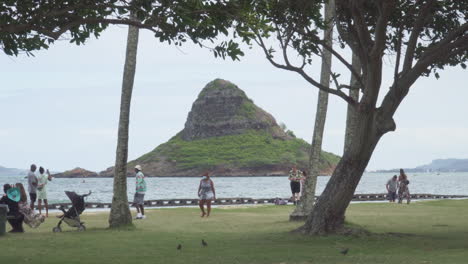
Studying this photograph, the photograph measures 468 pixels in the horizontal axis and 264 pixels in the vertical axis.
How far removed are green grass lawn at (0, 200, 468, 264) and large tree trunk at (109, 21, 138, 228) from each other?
59 cm

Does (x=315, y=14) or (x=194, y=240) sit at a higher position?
(x=315, y=14)

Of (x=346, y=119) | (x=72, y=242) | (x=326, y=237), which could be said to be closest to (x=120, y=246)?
(x=72, y=242)

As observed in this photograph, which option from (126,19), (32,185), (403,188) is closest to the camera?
(126,19)

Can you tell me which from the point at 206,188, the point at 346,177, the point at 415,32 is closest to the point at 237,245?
the point at 346,177

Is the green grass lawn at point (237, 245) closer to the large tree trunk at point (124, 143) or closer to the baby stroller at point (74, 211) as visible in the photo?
the baby stroller at point (74, 211)

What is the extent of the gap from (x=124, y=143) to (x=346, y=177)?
21.2 feet

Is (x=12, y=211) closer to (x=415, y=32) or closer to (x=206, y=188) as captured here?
(x=206, y=188)

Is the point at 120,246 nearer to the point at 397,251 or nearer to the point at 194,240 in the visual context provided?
the point at 194,240

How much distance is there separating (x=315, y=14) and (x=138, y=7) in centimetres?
691

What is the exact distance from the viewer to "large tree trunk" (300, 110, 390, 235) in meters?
17.3

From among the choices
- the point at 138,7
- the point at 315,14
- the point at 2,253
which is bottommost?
the point at 2,253

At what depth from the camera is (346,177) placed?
1748cm

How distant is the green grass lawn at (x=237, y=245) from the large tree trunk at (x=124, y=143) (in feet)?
1.95

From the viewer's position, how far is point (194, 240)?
1723 centimetres
